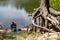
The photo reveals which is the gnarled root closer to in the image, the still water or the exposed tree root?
the exposed tree root

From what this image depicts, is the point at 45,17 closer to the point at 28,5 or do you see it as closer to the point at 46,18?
the point at 46,18

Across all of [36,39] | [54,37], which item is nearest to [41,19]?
[36,39]

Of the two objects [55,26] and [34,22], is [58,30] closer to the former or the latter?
[55,26]

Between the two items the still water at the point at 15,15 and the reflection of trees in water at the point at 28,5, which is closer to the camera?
the still water at the point at 15,15

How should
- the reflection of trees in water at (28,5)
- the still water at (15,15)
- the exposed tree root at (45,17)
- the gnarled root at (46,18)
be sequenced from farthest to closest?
the reflection of trees in water at (28,5), the still water at (15,15), the exposed tree root at (45,17), the gnarled root at (46,18)

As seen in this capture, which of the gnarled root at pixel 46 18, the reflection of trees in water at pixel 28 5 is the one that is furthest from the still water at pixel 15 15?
the gnarled root at pixel 46 18

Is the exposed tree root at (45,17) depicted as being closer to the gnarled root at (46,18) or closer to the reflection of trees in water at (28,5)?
the gnarled root at (46,18)

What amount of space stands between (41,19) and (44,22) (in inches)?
15.4

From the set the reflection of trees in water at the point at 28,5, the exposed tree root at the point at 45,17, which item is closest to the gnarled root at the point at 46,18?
the exposed tree root at the point at 45,17

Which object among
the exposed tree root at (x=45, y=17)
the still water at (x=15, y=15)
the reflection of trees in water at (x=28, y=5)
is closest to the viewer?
the exposed tree root at (x=45, y=17)

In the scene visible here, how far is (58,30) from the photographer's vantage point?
2116cm

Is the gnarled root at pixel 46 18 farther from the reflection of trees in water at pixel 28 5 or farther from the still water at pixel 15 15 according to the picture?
the reflection of trees in water at pixel 28 5

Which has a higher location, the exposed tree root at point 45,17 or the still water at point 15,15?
the exposed tree root at point 45,17

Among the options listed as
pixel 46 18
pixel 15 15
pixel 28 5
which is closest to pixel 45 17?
pixel 46 18
